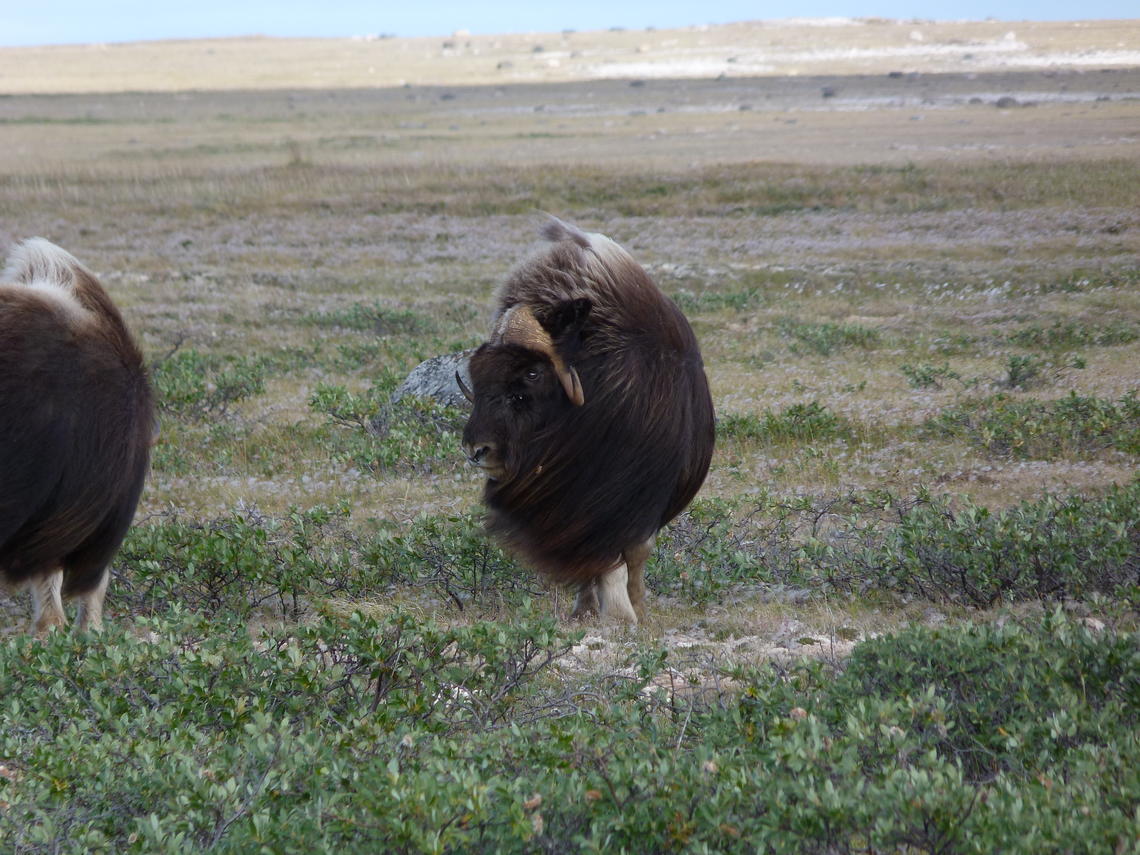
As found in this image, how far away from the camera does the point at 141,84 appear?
114 meters

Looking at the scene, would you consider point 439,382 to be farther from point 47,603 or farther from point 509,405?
point 47,603

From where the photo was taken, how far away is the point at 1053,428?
28.6ft

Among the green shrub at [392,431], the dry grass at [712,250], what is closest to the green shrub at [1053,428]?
the dry grass at [712,250]

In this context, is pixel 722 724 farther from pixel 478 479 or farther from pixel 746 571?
pixel 478 479

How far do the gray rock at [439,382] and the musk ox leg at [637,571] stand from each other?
4.63m

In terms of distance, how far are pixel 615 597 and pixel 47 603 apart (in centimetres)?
286

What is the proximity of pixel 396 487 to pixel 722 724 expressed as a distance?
5554 millimetres

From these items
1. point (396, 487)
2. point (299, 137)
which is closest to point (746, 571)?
point (396, 487)

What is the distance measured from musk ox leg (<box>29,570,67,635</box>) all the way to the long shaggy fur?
2.20 metres

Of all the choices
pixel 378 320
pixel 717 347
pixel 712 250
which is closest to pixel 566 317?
pixel 717 347

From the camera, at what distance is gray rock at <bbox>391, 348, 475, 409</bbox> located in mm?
10539

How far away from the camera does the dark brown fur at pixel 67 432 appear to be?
490 cm

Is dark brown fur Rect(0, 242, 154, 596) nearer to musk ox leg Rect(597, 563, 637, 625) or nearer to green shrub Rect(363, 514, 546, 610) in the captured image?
green shrub Rect(363, 514, 546, 610)

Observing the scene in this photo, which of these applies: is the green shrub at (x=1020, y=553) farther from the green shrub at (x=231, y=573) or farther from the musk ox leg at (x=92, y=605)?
the musk ox leg at (x=92, y=605)
